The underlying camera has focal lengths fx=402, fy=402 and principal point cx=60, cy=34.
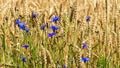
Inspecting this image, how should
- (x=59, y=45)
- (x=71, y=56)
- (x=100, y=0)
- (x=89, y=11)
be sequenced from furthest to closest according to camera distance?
(x=100, y=0) < (x=89, y=11) < (x=59, y=45) < (x=71, y=56)

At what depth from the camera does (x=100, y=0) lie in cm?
307

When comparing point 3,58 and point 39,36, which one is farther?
point 39,36

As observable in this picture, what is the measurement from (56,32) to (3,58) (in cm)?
30

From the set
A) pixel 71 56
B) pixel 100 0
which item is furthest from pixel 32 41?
pixel 100 0

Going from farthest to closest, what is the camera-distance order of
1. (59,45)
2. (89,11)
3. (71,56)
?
1. (89,11)
2. (59,45)
3. (71,56)

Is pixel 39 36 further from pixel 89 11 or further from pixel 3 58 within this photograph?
pixel 89 11

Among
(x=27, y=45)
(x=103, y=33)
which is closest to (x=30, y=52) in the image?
(x=27, y=45)

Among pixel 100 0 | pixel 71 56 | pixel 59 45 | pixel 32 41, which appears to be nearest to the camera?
pixel 71 56

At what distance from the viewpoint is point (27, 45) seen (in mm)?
1882

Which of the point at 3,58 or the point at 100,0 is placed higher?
the point at 100,0

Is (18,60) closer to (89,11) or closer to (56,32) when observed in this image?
(56,32)

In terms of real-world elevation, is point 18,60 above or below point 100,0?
below

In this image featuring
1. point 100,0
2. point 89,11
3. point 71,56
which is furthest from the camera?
point 100,0

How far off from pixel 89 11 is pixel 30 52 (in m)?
1.07
